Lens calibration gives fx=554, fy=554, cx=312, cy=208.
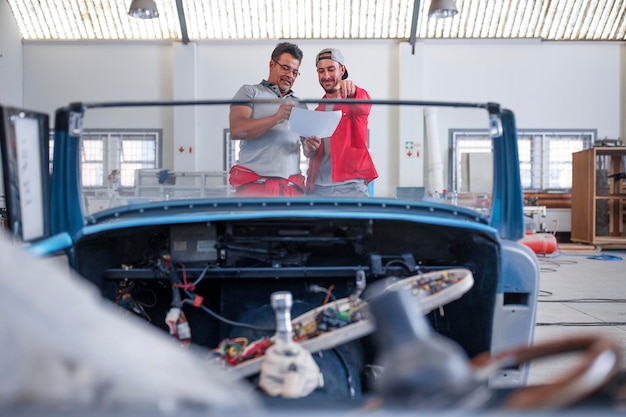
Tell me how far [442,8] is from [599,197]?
487cm

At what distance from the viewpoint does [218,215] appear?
176cm

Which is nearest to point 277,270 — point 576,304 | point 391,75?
point 576,304

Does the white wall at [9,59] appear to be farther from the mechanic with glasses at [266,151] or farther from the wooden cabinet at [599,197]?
the wooden cabinet at [599,197]

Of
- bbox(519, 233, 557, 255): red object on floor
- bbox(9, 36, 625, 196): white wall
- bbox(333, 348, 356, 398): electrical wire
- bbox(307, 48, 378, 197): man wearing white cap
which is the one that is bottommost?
bbox(519, 233, 557, 255): red object on floor

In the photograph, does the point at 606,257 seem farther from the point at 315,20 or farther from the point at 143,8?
the point at 143,8

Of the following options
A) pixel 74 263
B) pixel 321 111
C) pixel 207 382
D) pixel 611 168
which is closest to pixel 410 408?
pixel 207 382

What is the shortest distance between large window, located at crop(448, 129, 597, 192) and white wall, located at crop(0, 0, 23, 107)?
31.3ft

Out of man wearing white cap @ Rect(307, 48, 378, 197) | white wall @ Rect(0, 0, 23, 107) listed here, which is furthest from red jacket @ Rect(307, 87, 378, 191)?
white wall @ Rect(0, 0, 23, 107)

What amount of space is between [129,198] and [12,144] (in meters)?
1.00

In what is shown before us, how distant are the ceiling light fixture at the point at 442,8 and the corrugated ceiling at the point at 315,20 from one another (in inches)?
70.9

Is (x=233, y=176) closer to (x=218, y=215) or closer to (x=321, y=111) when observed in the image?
(x=321, y=111)

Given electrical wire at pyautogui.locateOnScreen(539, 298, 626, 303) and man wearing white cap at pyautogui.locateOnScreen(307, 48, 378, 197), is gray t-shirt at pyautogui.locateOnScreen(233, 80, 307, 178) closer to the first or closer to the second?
man wearing white cap at pyautogui.locateOnScreen(307, 48, 378, 197)

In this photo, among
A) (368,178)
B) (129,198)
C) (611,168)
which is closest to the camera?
(129,198)

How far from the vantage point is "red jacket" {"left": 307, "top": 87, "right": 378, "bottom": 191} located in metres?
2.82
